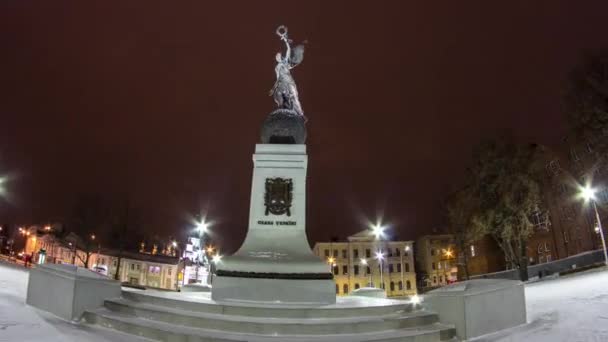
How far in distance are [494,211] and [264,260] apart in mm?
23500

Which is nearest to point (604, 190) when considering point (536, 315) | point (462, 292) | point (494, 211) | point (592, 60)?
point (494, 211)

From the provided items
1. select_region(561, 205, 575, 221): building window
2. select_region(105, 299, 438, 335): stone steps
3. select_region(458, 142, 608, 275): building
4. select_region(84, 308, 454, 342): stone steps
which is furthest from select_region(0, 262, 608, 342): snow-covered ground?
select_region(561, 205, 575, 221): building window

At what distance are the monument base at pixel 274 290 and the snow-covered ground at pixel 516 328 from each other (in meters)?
3.75

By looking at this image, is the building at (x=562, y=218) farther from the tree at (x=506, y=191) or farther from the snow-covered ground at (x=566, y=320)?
the snow-covered ground at (x=566, y=320)

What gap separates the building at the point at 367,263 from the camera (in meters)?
75.9

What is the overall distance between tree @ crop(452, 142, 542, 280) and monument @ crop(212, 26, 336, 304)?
2037cm

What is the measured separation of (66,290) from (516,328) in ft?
33.6

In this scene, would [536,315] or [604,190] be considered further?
[604,190]

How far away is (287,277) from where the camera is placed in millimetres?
11883

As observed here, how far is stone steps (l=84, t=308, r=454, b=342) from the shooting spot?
767cm

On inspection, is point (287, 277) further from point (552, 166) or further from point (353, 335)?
point (552, 166)

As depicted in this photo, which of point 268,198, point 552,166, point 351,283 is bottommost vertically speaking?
point 351,283

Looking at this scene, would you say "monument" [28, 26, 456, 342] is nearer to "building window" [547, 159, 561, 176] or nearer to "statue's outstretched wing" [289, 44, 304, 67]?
"statue's outstretched wing" [289, 44, 304, 67]

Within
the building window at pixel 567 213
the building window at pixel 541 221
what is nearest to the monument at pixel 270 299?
the building window at pixel 567 213
